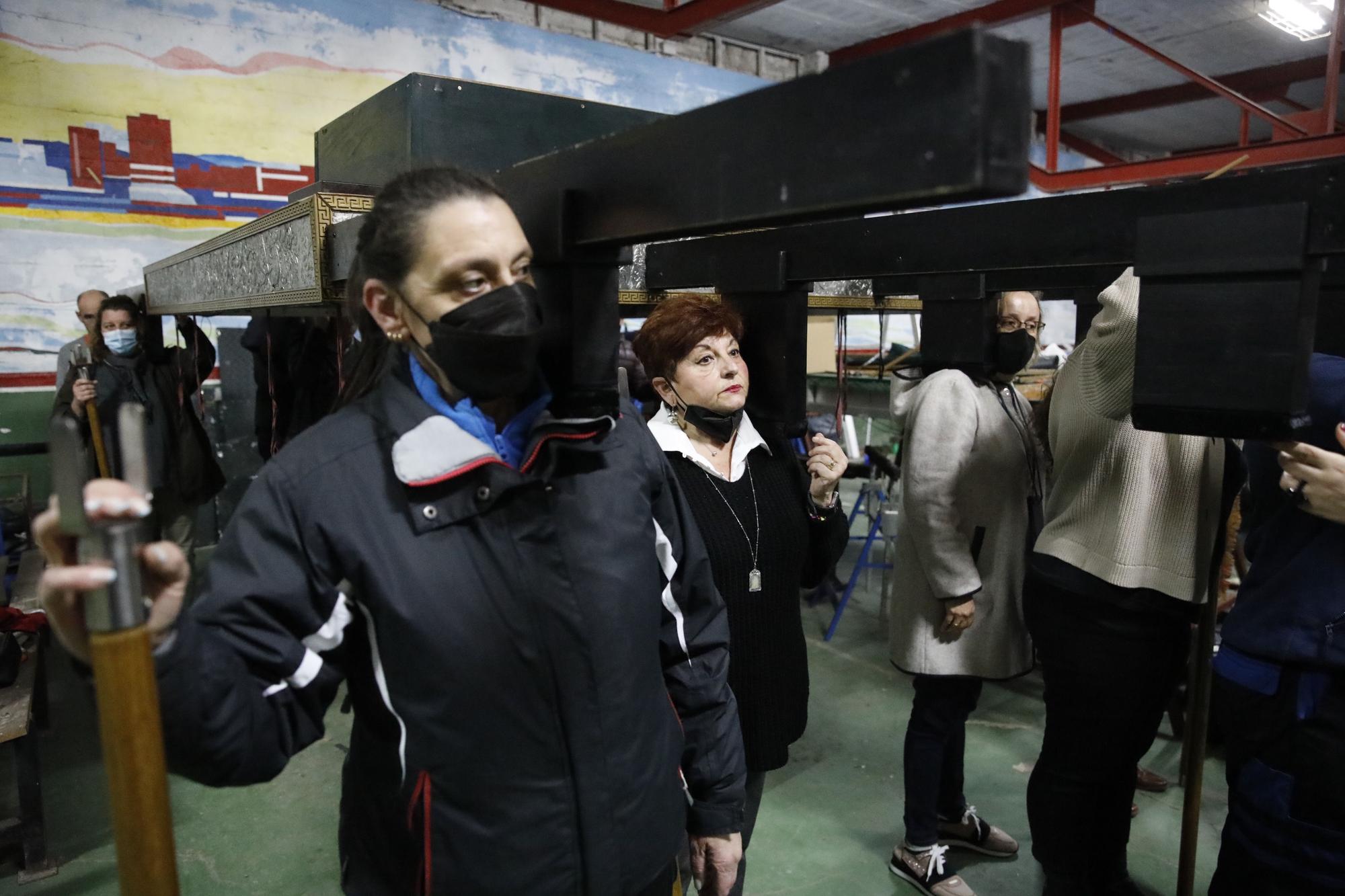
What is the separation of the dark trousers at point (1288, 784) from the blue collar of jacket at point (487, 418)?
1.45 metres

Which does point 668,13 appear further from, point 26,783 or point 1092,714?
point 26,783

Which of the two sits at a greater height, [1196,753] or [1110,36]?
[1110,36]

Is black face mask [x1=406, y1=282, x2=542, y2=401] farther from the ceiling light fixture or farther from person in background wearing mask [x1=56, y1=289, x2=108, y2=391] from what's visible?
the ceiling light fixture

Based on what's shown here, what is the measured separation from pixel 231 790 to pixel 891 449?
4823 millimetres

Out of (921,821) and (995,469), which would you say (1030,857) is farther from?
(995,469)

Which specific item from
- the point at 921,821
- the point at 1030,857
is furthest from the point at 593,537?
the point at 1030,857

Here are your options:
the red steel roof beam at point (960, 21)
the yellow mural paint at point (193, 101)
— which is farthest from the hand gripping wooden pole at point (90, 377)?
the red steel roof beam at point (960, 21)

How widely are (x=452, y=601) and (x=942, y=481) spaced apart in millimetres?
1618

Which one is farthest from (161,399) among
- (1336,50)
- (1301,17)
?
(1301,17)

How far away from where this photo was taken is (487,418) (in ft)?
3.78

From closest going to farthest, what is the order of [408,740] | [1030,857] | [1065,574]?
[408,740], [1065,574], [1030,857]

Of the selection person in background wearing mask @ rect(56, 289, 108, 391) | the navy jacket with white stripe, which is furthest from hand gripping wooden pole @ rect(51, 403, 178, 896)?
person in background wearing mask @ rect(56, 289, 108, 391)

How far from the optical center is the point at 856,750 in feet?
10.7

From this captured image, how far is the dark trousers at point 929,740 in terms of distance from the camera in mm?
2359
